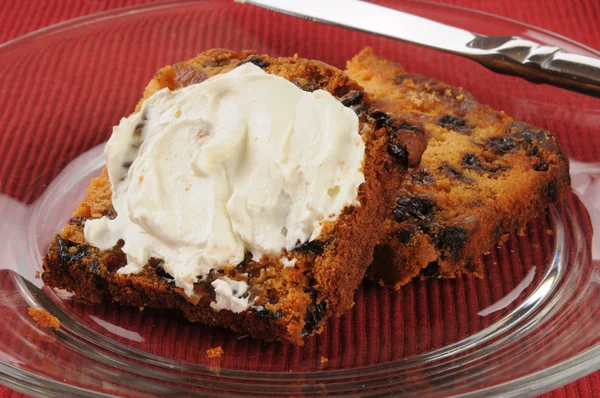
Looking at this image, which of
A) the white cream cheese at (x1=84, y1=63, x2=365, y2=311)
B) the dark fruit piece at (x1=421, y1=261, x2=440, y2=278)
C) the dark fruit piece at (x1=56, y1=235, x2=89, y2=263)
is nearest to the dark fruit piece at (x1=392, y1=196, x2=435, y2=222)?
the dark fruit piece at (x1=421, y1=261, x2=440, y2=278)

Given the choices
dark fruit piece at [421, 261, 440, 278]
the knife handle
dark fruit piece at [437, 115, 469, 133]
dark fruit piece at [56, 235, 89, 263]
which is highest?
the knife handle

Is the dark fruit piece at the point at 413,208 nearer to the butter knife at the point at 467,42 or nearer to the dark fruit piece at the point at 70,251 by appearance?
the butter knife at the point at 467,42

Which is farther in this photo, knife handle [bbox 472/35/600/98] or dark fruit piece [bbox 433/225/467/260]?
knife handle [bbox 472/35/600/98]

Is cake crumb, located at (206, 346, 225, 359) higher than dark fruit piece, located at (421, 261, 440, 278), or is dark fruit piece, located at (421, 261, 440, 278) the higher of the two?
dark fruit piece, located at (421, 261, 440, 278)

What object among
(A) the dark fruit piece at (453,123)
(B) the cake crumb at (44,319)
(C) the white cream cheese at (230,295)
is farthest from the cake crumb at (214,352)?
(A) the dark fruit piece at (453,123)

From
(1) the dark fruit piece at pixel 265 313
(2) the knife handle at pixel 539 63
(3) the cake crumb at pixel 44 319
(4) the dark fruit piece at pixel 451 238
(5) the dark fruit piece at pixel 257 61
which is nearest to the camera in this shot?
(1) the dark fruit piece at pixel 265 313

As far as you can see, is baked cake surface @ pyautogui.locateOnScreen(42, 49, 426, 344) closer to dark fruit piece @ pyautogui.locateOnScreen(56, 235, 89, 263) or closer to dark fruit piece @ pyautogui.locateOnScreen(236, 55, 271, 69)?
dark fruit piece @ pyautogui.locateOnScreen(56, 235, 89, 263)

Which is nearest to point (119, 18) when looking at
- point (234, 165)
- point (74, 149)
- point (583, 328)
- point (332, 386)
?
point (74, 149)
